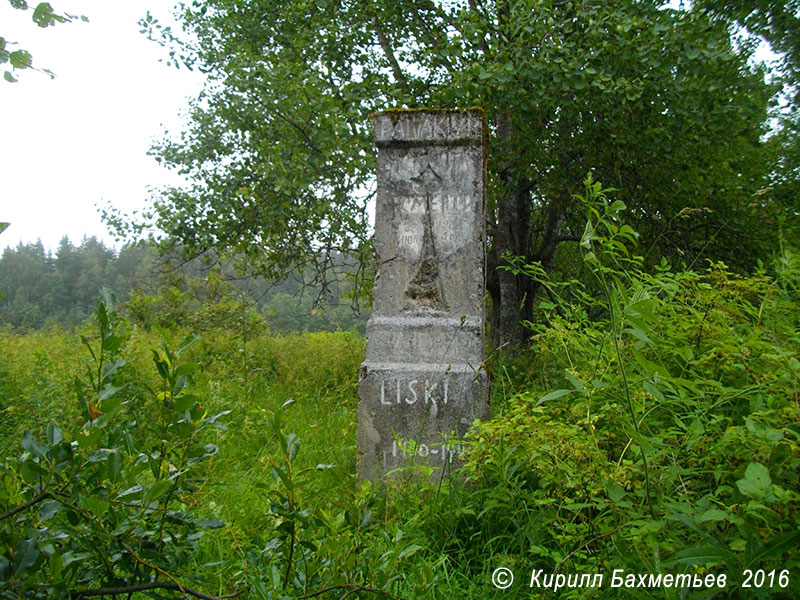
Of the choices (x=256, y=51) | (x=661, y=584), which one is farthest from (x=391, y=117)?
(x=256, y=51)

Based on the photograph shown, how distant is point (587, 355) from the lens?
3.06 m

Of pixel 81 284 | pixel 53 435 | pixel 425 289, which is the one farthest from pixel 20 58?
pixel 81 284

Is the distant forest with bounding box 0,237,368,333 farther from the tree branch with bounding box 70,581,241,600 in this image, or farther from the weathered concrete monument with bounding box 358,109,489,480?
the tree branch with bounding box 70,581,241,600

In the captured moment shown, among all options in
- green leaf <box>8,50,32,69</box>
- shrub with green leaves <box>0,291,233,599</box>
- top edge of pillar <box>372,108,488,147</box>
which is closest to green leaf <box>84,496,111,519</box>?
shrub with green leaves <box>0,291,233,599</box>

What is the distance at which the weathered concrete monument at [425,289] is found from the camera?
3883 millimetres

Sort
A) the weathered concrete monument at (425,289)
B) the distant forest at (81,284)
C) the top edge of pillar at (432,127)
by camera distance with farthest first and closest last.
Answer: the distant forest at (81,284) < the top edge of pillar at (432,127) < the weathered concrete monument at (425,289)

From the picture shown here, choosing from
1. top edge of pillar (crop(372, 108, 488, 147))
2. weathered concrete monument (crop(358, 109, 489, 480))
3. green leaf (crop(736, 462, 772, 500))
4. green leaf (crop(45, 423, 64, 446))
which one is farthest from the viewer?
top edge of pillar (crop(372, 108, 488, 147))

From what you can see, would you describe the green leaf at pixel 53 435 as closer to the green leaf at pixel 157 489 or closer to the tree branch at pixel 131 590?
the green leaf at pixel 157 489

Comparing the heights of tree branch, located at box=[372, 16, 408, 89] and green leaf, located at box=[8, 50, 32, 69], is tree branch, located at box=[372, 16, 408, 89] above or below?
above

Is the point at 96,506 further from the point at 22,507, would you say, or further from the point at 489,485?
the point at 489,485

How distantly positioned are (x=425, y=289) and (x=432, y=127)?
1.10m

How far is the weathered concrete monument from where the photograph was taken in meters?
3.88

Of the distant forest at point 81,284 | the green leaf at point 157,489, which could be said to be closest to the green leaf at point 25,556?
the green leaf at point 157,489

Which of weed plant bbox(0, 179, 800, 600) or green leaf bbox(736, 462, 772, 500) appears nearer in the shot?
weed plant bbox(0, 179, 800, 600)
